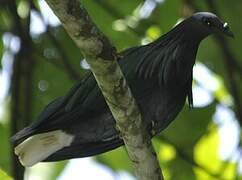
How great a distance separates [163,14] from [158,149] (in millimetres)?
820

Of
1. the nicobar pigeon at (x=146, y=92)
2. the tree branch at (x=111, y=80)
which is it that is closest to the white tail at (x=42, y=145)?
the nicobar pigeon at (x=146, y=92)

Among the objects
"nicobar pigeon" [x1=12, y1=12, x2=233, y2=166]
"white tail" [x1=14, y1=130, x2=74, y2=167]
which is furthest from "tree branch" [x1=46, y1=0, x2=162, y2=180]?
"white tail" [x1=14, y1=130, x2=74, y2=167]

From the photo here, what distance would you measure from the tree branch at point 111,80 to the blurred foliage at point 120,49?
1428 mm

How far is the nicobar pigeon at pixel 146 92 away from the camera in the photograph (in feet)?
9.78

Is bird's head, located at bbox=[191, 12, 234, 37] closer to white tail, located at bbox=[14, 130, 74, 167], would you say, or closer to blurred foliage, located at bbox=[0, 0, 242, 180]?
white tail, located at bbox=[14, 130, 74, 167]

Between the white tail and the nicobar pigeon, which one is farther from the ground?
the nicobar pigeon

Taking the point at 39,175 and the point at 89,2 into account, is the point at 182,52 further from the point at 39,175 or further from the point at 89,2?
the point at 39,175

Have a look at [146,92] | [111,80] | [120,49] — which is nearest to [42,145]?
[146,92]

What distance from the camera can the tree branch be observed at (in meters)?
2.49

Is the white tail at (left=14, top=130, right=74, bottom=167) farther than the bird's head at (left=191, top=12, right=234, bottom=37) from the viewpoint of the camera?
Yes

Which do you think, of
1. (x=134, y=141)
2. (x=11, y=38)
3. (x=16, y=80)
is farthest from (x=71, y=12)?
(x=11, y=38)

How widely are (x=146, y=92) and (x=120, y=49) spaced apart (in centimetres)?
153

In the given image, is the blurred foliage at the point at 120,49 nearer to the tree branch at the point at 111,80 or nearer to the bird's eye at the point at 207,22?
the bird's eye at the point at 207,22

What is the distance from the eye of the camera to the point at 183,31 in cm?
304
